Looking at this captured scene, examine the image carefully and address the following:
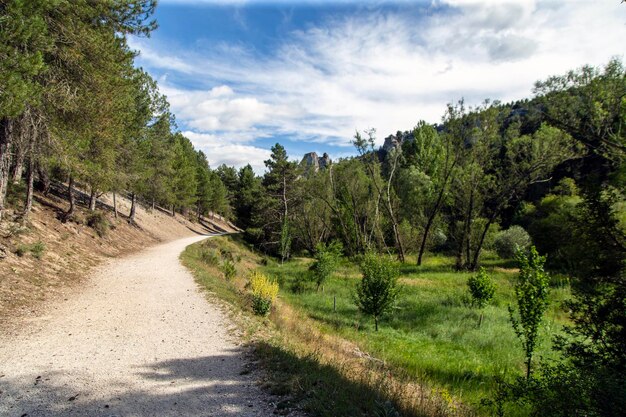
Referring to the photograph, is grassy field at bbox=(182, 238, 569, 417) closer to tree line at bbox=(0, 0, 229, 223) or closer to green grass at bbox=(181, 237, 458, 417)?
green grass at bbox=(181, 237, 458, 417)

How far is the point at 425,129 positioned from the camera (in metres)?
57.2

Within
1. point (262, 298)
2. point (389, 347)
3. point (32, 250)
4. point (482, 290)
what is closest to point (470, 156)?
point (482, 290)

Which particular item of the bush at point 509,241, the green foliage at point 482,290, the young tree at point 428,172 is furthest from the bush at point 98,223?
the bush at point 509,241

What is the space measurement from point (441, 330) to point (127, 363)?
1172 cm

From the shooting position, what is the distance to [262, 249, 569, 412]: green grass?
9.57 meters

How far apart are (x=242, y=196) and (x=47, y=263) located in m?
44.4

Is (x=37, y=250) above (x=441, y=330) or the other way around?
above

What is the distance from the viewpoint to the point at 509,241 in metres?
33.7

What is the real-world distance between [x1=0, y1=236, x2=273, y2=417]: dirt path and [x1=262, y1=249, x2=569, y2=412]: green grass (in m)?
4.93

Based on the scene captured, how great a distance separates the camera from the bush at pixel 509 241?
33.0m

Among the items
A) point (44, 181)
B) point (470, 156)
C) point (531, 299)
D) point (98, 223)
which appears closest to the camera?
point (531, 299)

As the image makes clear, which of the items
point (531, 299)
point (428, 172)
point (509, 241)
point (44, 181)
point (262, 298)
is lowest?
point (262, 298)

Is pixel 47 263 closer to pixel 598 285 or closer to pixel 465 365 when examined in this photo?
pixel 465 365

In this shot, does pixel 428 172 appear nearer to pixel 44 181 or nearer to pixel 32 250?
pixel 44 181
